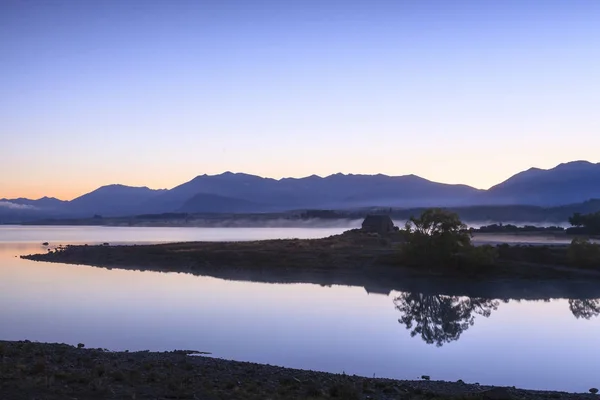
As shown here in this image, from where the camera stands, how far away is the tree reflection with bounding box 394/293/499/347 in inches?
964

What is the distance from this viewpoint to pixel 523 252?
158 feet

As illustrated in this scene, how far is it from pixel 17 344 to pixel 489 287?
29028mm

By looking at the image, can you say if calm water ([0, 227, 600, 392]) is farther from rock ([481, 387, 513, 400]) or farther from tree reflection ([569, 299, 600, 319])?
rock ([481, 387, 513, 400])

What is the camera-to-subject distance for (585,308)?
31.5 m

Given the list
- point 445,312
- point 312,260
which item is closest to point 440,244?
point 312,260

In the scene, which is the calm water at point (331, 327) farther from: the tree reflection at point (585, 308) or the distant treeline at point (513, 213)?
the distant treeline at point (513, 213)

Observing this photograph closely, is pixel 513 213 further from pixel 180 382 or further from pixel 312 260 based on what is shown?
pixel 180 382

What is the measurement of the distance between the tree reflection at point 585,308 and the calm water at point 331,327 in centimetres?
5

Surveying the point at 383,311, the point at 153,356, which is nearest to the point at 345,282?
the point at 383,311

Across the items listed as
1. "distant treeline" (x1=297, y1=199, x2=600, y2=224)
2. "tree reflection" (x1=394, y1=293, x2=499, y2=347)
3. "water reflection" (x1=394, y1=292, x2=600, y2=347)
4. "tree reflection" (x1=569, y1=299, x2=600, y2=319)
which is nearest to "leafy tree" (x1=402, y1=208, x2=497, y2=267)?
"water reflection" (x1=394, y1=292, x2=600, y2=347)

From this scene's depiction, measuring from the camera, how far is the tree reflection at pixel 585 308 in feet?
96.7

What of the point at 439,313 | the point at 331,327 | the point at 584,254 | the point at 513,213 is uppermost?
the point at 513,213

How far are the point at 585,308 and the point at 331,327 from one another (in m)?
15.0

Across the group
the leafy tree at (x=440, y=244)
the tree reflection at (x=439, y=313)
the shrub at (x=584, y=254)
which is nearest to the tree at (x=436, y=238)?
the leafy tree at (x=440, y=244)
